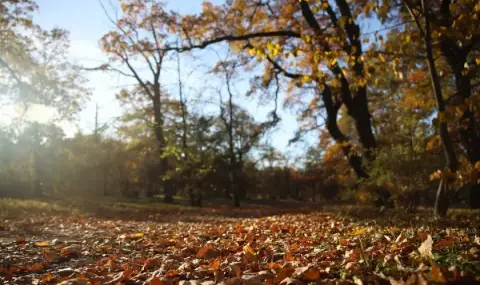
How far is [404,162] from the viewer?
8.33 metres

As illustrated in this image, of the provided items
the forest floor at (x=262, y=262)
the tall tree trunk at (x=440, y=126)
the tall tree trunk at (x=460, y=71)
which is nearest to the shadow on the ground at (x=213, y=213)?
the tall tree trunk at (x=440, y=126)

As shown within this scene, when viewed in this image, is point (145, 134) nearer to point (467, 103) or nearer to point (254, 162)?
point (254, 162)

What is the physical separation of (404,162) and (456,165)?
9.12 feet

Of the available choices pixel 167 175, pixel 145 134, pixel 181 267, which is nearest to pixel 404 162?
pixel 181 267

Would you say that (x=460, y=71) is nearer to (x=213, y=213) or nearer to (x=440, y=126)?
(x=440, y=126)

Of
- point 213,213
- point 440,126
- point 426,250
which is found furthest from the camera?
point 213,213

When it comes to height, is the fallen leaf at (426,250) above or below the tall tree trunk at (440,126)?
below

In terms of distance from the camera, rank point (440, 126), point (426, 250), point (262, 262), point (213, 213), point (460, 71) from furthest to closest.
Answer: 1. point (213, 213)
2. point (460, 71)
3. point (440, 126)
4. point (262, 262)
5. point (426, 250)

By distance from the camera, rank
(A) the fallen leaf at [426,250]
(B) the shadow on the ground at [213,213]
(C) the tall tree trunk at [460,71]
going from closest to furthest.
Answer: (A) the fallen leaf at [426,250]
(C) the tall tree trunk at [460,71]
(B) the shadow on the ground at [213,213]

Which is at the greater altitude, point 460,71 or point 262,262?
point 460,71

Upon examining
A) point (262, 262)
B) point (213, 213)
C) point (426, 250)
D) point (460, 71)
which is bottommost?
point (213, 213)

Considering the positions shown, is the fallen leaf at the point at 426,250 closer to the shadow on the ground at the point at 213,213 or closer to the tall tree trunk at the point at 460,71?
the tall tree trunk at the point at 460,71

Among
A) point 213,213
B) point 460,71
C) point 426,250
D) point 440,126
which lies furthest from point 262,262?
point 213,213

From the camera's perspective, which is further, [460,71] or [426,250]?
[460,71]
